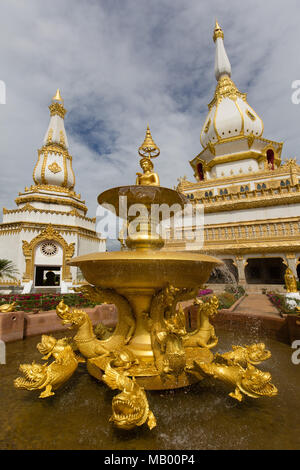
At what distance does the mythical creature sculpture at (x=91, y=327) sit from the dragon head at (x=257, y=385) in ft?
7.59

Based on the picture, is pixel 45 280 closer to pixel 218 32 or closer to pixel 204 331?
pixel 204 331

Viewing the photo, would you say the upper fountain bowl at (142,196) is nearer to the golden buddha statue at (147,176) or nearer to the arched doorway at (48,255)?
the golden buddha statue at (147,176)

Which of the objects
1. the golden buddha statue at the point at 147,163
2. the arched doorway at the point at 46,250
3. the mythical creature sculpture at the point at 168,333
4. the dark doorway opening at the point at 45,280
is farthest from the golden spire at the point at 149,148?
the dark doorway opening at the point at 45,280

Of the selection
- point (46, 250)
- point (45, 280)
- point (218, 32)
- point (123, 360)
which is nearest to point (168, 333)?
point (123, 360)

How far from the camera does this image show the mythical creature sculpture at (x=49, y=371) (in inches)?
129

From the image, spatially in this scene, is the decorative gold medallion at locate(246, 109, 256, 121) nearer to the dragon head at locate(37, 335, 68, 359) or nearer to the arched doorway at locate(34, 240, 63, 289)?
the arched doorway at locate(34, 240, 63, 289)

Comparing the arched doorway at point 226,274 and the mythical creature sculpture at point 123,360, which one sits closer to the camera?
the mythical creature sculpture at point 123,360

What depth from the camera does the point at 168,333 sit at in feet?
12.2

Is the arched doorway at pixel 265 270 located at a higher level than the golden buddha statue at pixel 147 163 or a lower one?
Answer: lower

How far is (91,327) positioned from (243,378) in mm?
2721
